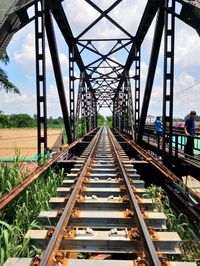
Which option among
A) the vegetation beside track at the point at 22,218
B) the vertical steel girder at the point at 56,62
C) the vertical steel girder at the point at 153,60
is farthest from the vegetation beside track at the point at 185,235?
the vertical steel girder at the point at 56,62

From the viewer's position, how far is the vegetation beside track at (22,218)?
3446mm

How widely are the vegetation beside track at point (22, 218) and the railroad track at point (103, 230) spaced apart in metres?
0.18

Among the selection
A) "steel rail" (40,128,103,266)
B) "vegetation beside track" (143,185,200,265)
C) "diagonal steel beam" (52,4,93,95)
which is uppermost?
"diagonal steel beam" (52,4,93,95)

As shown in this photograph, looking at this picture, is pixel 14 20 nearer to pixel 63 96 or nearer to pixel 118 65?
pixel 63 96

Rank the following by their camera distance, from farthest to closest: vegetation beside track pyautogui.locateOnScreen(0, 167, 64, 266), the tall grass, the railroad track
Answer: the tall grass < vegetation beside track pyautogui.locateOnScreen(0, 167, 64, 266) < the railroad track

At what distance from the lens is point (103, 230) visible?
4211 millimetres

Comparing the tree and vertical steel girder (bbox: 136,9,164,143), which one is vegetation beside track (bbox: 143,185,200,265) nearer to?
vertical steel girder (bbox: 136,9,164,143)

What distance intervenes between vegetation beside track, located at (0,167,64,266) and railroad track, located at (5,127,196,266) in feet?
0.58

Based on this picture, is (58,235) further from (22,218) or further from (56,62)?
(56,62)

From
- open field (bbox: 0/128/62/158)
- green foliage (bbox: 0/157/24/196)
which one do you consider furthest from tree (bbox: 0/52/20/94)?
green foliage (bbox: 0/157/24/196)

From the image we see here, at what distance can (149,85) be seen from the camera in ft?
37.7

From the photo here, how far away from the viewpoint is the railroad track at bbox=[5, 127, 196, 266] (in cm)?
302

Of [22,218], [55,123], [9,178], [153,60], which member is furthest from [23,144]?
[55,123]

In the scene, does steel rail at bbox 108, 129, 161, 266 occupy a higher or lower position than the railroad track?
higher
